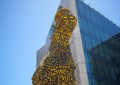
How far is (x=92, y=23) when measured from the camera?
25062mm

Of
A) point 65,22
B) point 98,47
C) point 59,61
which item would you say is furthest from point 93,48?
point 59,61

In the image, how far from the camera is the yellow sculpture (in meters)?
3.10

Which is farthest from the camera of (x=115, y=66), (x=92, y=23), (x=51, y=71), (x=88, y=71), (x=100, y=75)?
(x=92, y=23)

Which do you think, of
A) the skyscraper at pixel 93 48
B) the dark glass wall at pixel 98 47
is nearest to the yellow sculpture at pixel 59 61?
the skyscraper at pixel 93 48

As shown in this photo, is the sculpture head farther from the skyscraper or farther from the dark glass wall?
the dark glass wall

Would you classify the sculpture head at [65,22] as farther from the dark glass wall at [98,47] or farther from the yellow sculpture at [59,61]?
the dark glass wall at [98,47]

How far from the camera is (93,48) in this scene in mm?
21672

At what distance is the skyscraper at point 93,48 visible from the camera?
18609mm

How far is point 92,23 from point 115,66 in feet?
22.1

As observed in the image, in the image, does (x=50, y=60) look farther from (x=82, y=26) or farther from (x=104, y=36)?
(x=104, y=36)

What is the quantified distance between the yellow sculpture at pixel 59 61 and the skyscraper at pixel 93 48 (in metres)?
13.4

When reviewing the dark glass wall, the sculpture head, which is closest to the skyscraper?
the dark glass wall

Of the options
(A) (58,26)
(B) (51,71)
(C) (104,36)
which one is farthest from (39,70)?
(C) (104,36)

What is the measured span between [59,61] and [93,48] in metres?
18.8
